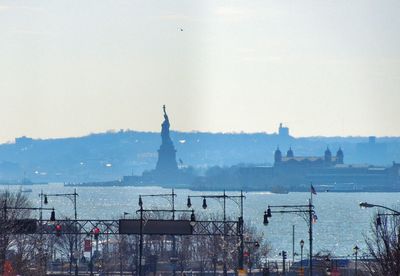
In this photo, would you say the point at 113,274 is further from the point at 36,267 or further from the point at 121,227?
the point at 121,227

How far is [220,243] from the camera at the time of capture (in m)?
132

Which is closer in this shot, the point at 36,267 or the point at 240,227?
the point at 240,227

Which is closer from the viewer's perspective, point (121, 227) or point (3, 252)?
point (3, 252)

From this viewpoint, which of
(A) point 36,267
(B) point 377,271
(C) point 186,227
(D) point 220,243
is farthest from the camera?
(D) point 220,243

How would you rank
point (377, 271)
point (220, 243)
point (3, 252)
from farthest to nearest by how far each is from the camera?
point (220, 243)
point (3, 252)
point (377, 271)

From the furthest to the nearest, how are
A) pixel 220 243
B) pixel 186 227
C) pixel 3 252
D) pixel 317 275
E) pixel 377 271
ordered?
pixel 220 243, pixel 317 275, pixel 186 227, pixel 3 252, pixel 377 271

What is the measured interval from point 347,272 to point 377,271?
3760cm

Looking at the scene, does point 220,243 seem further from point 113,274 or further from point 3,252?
point 3,252

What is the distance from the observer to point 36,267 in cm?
10294

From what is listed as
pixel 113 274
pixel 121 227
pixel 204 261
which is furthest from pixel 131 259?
pixel 121 227

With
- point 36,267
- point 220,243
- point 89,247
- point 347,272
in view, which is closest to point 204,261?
point 220,243

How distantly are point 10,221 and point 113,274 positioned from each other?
26.0 metres

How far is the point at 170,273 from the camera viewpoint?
12275cm

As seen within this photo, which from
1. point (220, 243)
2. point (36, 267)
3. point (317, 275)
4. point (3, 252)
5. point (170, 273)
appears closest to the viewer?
point (3, 252)
